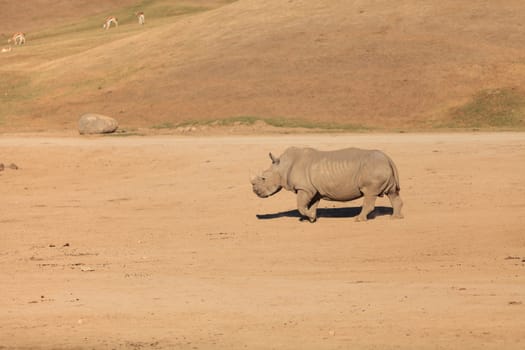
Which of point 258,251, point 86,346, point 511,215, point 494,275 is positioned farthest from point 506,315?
point 511,215

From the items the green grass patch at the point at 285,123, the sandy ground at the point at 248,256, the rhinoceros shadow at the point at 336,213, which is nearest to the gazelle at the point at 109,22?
the green grass patch at the point at 285,123

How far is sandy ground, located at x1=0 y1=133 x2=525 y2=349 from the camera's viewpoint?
454 inches

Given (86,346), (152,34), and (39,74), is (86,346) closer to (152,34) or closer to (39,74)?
(39,74)

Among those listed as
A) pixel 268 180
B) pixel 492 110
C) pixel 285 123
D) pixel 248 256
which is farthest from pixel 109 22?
pixel 248 256

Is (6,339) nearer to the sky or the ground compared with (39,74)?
nearer to the ground

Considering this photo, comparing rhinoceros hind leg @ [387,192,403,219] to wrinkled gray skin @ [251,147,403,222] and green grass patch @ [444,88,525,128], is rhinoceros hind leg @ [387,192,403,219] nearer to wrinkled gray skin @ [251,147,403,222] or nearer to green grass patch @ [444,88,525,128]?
wrinkled gray skin @ [251,147,403,222]

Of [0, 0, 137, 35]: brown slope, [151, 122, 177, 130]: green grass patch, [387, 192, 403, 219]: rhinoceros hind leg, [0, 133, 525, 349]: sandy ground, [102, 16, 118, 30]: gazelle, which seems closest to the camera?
[0, 133, 525, 349]: sandy ground

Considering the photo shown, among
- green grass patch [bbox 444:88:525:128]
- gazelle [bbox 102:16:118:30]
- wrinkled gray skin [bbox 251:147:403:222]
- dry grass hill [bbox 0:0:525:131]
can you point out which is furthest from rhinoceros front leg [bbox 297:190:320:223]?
gazelle [bbox 102:16:118:30]

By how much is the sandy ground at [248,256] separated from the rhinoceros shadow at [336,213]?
74mm

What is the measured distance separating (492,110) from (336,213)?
2159 cm

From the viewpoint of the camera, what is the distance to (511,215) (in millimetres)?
19484

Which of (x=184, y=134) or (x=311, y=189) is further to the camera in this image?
(x=184, y=134)

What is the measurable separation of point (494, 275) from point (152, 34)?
173 ft

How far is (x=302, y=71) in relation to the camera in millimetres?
50625
